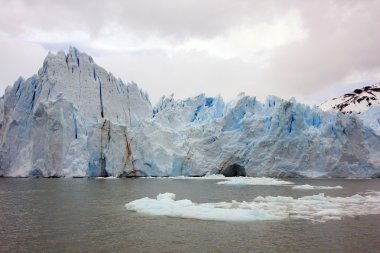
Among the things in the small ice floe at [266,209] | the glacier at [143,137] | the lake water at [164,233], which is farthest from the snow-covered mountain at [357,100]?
the lake water at [164,233]

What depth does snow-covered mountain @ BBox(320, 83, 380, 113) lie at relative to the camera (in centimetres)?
6644

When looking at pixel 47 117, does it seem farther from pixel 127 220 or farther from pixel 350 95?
pixel 350 95

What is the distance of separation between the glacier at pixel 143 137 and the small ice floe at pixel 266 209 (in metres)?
18.2

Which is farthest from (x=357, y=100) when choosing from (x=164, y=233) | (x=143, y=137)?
(x=164, y=233)

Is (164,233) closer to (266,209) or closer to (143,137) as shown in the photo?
(266,209)

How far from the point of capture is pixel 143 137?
113ft

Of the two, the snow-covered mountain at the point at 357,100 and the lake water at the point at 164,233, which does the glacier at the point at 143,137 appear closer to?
the lake water at the point at 164,233

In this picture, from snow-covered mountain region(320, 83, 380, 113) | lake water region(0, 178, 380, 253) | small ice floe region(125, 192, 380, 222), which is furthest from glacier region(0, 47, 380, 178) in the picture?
snow-covered mountain region(320, 83, 380, 113)

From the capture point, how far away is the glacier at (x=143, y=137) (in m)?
33.3

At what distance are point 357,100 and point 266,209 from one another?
63512mm

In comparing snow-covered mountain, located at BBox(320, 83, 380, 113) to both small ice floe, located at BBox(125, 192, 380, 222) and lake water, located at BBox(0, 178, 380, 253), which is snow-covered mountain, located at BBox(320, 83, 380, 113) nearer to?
small ice floe, located at BBox(125, 192, 380, 222)

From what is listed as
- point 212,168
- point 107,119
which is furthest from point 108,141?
point 212,168

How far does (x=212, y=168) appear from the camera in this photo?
36156mm

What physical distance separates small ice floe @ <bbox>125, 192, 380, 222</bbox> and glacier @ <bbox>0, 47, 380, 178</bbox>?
18.2 m
